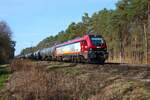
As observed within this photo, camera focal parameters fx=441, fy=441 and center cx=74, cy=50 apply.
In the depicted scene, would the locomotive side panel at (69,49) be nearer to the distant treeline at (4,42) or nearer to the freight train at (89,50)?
the freight train at (89,50)

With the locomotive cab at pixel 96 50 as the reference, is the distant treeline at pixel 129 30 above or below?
above

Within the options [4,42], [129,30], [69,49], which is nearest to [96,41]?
[69,49]

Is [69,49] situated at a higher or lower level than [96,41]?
lower

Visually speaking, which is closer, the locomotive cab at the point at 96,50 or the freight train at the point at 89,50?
the locomotive cab at the point at 96,50

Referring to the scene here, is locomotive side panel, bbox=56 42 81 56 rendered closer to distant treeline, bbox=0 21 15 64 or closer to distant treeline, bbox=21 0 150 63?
distant treeline, bbox=21 0 150 63

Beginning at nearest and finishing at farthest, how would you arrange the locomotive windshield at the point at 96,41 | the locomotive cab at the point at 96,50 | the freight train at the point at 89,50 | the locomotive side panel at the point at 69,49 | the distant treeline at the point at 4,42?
the locomotive cab at the point at 96,50
the freight train at the point at 89,50
the locomotive windshield at the point at 96,41
the locomotive side panel at the point at 69,49
the distant treeline at the point at 4,42

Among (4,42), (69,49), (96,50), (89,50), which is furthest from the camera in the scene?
(4,42)

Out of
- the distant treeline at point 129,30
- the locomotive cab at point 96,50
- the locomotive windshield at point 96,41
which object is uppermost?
the distant treeline at point 129,30

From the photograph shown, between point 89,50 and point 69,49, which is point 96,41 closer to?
point 89,50

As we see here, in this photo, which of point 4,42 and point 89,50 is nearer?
point 89,50

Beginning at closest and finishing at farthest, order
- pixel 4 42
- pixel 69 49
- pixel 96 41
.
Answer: pixel 96 41 → pixel 69 49 → pixel 4 42

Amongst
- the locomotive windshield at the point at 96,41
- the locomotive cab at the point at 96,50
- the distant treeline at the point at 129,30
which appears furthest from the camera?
the distant treeline at the point at 129,30

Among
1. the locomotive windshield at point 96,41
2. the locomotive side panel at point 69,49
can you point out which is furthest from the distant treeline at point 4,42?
the locomotive windshield at point 96,41

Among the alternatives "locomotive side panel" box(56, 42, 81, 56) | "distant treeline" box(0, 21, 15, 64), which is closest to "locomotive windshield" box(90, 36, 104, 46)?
"locomotive side panel" box(56, 42, 81, 56)
